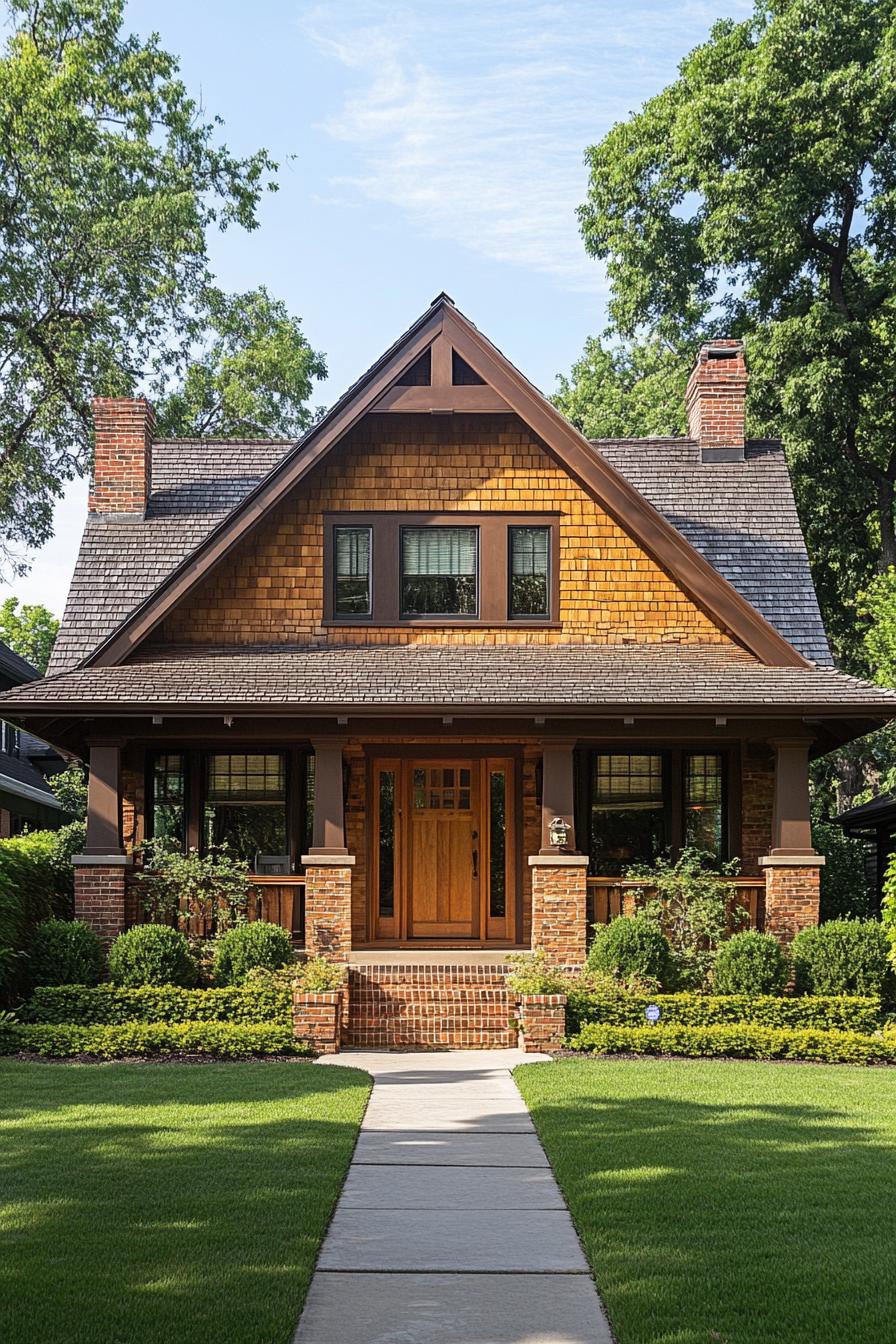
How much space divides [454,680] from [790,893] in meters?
4.42

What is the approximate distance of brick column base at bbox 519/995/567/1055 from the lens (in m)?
13.9

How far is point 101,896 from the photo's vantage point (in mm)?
15695

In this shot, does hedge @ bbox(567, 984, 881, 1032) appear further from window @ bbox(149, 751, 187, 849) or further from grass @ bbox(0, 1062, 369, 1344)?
window @ bbox(149, 751, 187, 849)

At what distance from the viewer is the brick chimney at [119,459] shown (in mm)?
19906

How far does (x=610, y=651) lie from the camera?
17.3 m

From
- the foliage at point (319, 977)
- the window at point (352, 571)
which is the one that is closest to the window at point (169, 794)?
the window at point (352, 571)

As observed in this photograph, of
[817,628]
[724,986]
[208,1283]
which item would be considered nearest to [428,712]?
[724,986]

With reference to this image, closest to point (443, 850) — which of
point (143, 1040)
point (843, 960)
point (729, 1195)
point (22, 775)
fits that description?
point (843, 960)

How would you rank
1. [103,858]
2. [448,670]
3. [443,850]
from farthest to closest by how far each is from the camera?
1. [443,850]
2. [448,670]
3. [103,858]

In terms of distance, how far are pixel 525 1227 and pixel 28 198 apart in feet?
89.9

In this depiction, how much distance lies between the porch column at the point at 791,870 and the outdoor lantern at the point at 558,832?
223cm

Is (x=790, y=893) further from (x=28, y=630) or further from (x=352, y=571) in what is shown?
(x=28, y=630)

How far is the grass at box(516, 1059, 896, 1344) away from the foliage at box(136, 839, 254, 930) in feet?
15.0

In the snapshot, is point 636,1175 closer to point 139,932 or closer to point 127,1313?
point 127,1313
